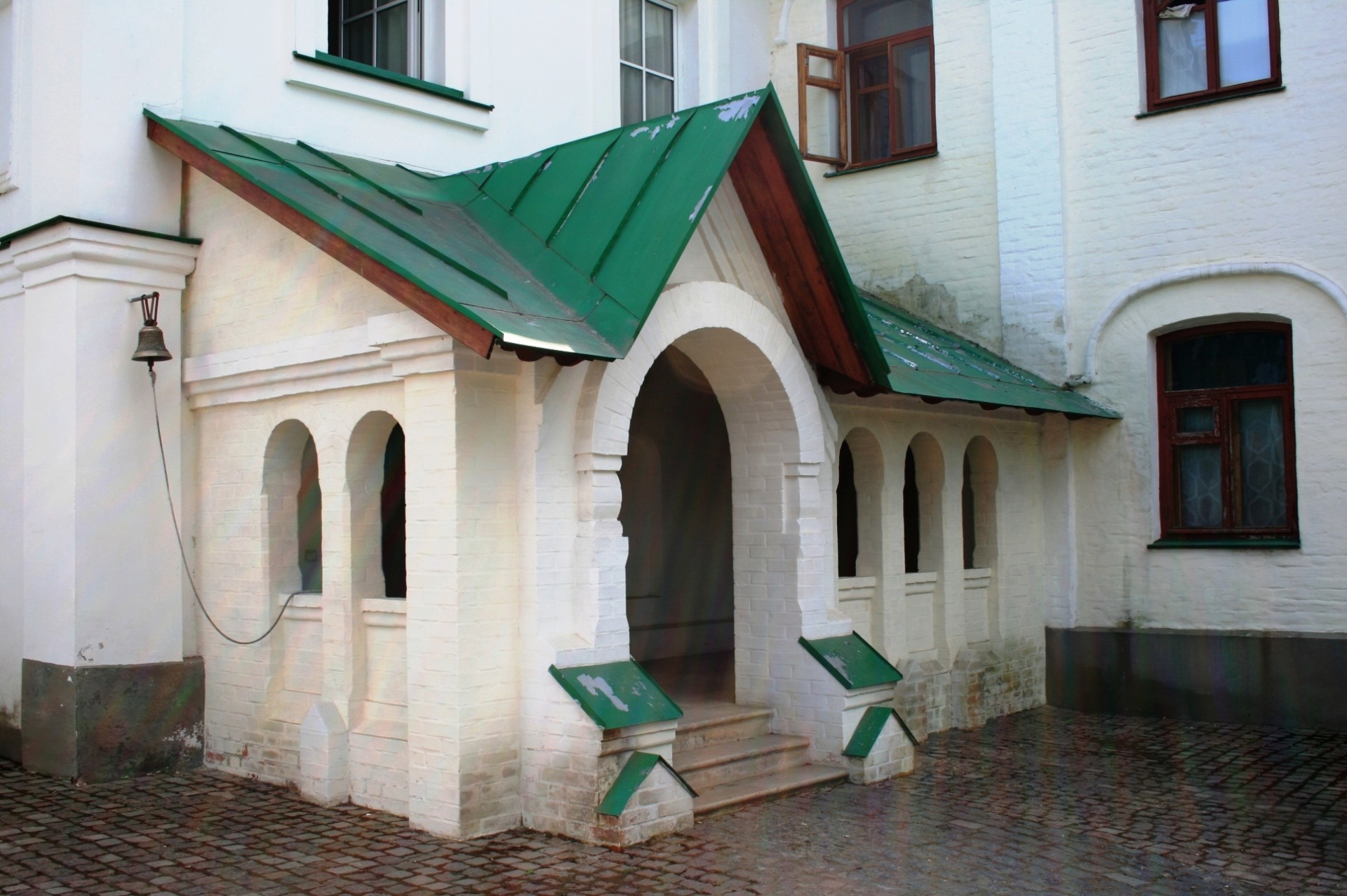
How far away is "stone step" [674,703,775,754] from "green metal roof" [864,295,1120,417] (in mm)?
2270

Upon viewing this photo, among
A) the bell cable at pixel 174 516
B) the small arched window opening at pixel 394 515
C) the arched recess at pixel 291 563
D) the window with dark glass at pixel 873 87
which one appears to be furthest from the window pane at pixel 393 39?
the window with dark glass at pixel 873 87

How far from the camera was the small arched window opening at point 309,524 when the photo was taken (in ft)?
27.8

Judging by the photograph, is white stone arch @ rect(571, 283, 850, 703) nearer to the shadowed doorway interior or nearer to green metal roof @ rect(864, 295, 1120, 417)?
green metal roof @ rect(864, 295, 1120, 417)

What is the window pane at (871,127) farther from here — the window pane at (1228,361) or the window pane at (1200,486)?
the window pane at (1200,486)

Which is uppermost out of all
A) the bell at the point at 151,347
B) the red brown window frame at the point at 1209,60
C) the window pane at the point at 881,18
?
the window pane at the point at 881,18

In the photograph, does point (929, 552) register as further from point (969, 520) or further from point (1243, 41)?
point (1243, 41)

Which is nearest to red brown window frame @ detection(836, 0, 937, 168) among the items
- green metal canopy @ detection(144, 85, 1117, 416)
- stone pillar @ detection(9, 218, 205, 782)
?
green metal canopy @ detection(144, 85, 1117, 416)

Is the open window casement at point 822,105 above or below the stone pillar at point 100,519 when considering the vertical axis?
above

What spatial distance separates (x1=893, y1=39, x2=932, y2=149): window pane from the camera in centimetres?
1269

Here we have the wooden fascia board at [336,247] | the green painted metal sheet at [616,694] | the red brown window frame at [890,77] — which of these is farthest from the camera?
the red brown window frame at [890,77]

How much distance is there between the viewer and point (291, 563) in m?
8.35

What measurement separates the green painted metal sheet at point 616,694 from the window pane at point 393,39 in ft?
18.2

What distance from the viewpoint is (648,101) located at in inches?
474

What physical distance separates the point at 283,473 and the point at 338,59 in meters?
3.03
